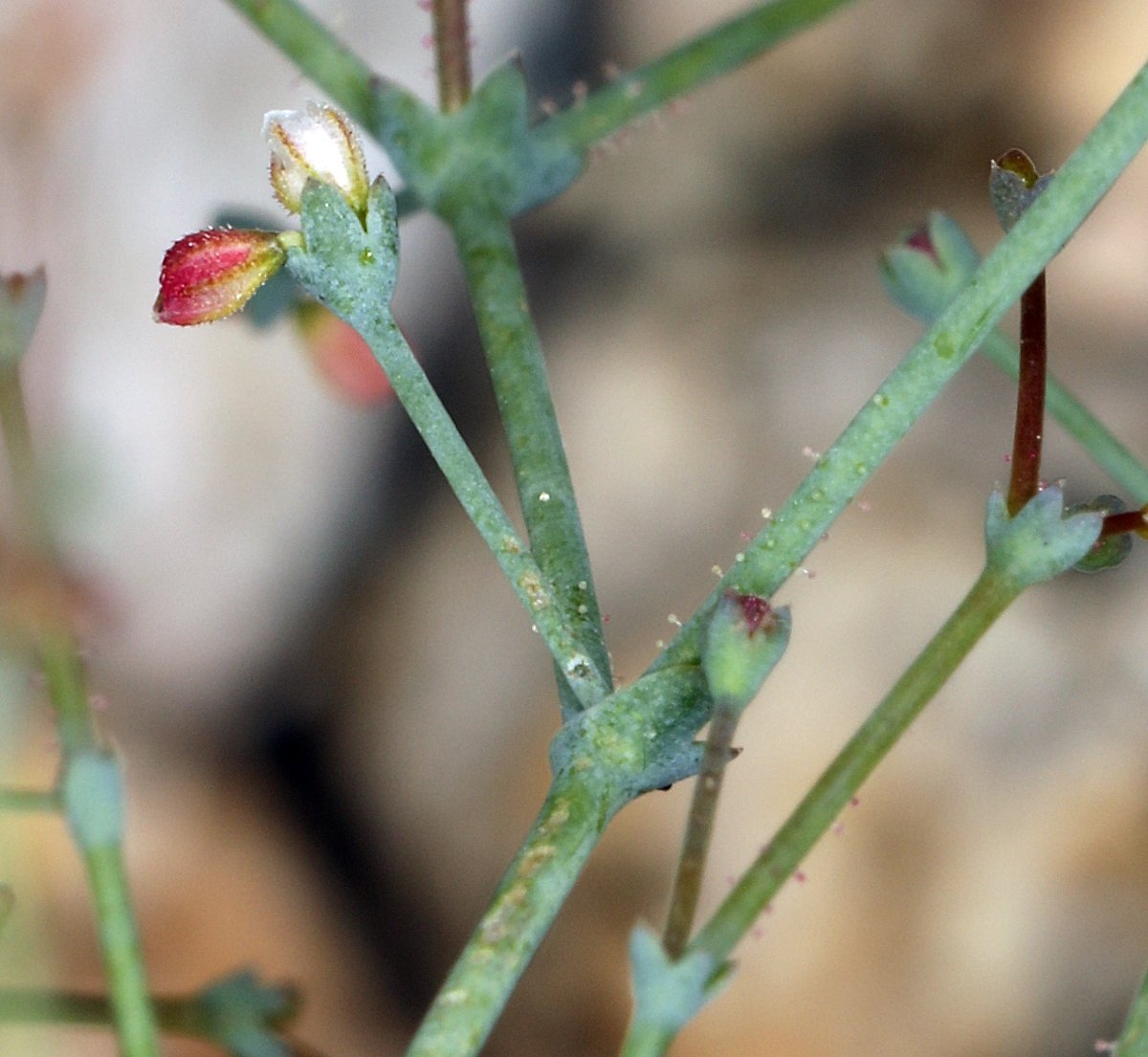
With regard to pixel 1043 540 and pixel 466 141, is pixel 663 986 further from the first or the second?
pixel 466 141

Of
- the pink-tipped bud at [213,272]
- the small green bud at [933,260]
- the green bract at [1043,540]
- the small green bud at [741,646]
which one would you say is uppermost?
the small green bud at [933,260]

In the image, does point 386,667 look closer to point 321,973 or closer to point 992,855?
point 321,973

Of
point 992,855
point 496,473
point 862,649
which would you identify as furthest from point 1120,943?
point 496,473

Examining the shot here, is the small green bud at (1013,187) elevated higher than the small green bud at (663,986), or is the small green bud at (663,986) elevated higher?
the small green bud at (1013,187)

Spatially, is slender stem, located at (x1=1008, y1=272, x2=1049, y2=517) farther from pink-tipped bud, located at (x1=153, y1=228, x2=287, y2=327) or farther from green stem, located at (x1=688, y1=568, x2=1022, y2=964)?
pink-tipped bud, located at (x1=153, y1=228, x2=287, y2=327)

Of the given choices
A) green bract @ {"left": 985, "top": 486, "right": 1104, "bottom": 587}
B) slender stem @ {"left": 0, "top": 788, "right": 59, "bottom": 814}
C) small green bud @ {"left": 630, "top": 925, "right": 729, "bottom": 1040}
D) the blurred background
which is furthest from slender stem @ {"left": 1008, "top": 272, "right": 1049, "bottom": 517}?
the blurred background

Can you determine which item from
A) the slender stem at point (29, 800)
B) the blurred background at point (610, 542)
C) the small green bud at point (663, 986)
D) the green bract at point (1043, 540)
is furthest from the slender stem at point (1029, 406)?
the blurred background at point (610, 542)

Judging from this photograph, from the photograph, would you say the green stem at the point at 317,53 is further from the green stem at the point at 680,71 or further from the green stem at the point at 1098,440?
the green stem at the point at 1098,440
